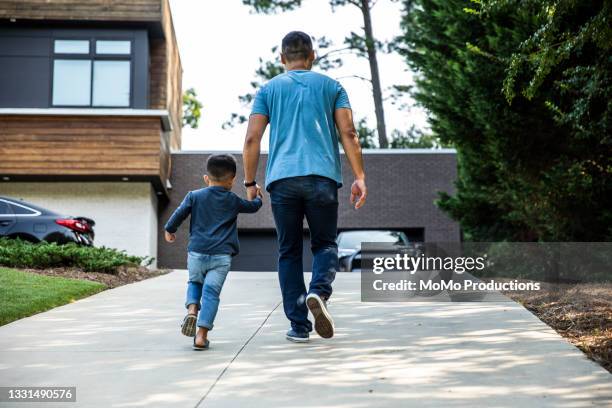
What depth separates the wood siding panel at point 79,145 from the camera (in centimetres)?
1934

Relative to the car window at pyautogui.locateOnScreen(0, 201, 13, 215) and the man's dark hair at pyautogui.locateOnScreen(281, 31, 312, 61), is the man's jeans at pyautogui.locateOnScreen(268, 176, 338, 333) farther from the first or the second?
the car window at pyautogui.locateOnScreen(0, 201, 13, 215)

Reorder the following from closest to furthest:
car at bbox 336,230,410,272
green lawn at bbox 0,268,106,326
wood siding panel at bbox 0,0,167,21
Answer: green lawn at bbox 0,268,106,326 → car at bbox 336,230,410,272 → wood siding panel at bbox 0,0,167,21

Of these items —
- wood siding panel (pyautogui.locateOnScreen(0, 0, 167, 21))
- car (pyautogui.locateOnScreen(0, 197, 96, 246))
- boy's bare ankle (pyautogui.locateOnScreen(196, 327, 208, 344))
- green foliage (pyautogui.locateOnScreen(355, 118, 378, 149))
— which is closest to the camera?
boy's bare ankle (pyautogui.locateOnScreen(196, 327, 208, 344))

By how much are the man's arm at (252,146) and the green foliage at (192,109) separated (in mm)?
44677

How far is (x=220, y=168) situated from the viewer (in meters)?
5.43

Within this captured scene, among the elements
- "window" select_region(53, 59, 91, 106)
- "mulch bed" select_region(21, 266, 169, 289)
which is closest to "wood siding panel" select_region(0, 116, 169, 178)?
"window" select_region(53, 59, 91, 106)

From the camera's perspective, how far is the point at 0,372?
4566 millimetres

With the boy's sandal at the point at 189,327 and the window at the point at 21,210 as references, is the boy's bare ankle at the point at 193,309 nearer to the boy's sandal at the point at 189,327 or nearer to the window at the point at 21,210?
the boy's sandal at the point at 189,327

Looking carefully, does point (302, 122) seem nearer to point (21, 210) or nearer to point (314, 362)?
point (314, 362)

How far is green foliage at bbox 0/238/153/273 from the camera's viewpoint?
11.8 meters

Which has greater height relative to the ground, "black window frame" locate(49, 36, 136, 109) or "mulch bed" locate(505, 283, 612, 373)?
"black window frame" locate(49, 36, 136, 109)

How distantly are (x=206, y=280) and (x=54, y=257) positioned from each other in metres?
7.49

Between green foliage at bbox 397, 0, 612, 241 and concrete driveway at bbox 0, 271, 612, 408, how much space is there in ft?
10.8

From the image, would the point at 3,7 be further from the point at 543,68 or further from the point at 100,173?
the point at 543,68
